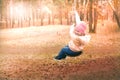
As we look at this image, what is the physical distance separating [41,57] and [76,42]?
397 millimetres

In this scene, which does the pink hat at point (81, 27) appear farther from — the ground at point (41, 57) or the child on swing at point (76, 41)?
the ground at point (41, 57)

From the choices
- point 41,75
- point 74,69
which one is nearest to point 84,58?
point 74,69

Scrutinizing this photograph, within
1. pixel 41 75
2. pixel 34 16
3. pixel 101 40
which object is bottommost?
pixel 41 75

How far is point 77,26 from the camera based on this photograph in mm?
4047

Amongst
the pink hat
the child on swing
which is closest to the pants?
the child on swing

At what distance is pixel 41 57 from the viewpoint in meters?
4.10

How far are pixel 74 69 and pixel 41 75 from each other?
13.9 inches

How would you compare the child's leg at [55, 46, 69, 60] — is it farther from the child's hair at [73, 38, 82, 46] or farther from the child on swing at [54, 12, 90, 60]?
the child's hair at [73, 38, 82, 46]

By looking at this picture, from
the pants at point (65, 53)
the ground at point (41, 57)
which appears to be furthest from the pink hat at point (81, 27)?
the pants at point (65, 53)

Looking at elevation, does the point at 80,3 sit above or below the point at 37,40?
above

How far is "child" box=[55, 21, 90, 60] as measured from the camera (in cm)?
405

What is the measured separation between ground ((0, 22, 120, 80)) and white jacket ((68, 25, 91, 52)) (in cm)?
5

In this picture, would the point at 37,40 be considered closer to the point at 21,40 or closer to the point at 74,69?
the point at 21,40

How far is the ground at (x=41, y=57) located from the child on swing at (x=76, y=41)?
0.14 ft
